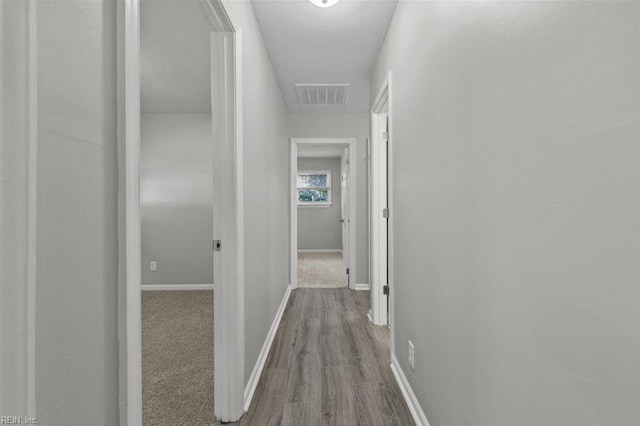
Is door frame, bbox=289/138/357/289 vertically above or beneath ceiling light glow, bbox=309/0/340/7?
beneath

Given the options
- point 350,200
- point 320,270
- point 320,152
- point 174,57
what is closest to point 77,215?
point 174,57

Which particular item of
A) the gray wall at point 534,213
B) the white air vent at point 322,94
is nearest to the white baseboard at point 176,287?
the white air vent at point 322,94

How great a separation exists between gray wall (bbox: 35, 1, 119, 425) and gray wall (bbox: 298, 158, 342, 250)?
305 inches

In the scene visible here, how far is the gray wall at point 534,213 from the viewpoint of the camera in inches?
22.9

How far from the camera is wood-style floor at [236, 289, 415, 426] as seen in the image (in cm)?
170

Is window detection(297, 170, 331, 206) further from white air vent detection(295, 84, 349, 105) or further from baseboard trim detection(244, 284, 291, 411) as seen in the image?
baseboard trim detection(244, 284, 291, 411)

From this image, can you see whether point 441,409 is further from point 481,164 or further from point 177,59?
point 177,59

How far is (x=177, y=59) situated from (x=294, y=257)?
8.71 feet

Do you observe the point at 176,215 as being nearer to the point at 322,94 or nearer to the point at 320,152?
the point at 322,94

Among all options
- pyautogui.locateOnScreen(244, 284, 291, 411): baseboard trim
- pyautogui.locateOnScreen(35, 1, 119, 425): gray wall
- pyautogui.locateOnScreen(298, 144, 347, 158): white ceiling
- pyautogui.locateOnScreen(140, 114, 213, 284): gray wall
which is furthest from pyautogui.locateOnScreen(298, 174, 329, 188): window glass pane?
pyautogui.locateOnScreen(35, 1, 119, 425): gray wall

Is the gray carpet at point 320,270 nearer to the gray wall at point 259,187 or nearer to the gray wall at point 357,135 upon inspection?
the gray wall at point 357,135

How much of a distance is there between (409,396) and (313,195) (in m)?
6.92

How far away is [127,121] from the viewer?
71 cm

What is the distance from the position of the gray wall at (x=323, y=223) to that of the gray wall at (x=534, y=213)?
273 inches
